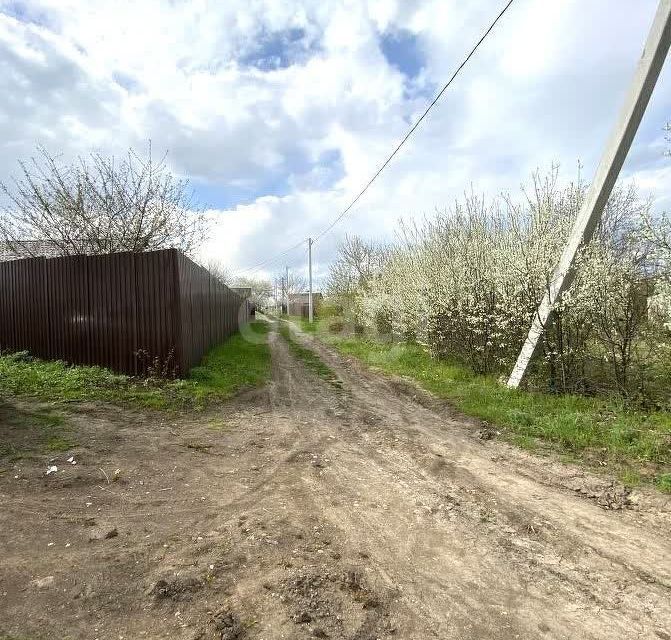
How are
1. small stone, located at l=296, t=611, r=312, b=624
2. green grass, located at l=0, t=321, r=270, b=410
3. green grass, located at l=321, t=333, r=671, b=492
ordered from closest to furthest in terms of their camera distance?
small stone, located at l=296, t=611, r=312, b=624 → green grass, located at l=321, t=333, r=671, b=492 → green grass, located at l=0, t=321, r=270, b=410

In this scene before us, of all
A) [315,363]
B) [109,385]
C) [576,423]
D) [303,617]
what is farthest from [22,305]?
[576,423]

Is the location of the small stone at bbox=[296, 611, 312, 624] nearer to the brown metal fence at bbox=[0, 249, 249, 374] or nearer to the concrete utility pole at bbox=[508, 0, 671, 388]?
the concrete utility pole at bbox=[508, 0, 671, 388]

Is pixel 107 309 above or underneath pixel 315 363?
above

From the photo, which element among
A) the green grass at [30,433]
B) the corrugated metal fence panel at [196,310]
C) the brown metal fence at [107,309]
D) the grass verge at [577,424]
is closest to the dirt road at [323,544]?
the green grass at [30,433]

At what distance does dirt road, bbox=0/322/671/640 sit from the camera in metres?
2.16

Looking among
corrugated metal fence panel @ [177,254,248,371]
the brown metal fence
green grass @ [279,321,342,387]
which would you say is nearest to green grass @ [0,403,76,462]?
the brown metal fence

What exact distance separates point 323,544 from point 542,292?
19.2 feet

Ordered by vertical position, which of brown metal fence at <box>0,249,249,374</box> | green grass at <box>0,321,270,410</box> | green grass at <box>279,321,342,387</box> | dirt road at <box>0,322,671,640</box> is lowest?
dirt road at <box>0,322,671,640</box>

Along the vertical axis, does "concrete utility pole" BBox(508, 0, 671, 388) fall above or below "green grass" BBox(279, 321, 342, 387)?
above

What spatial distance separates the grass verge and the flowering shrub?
1.89 feet

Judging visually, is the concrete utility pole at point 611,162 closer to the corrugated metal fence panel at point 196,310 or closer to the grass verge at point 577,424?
the grass verge at point 577,424

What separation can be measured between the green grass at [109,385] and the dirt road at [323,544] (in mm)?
1423

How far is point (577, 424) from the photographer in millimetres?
5406

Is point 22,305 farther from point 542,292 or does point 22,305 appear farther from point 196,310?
point 542,292
